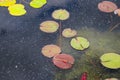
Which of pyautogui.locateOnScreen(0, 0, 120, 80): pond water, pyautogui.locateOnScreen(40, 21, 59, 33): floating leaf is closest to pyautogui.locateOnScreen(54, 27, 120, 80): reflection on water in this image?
pyautogui.locateOnScreen(0, 0, 120, 80): pond water

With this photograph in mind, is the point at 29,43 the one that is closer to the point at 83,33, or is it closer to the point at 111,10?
the point at 83,33

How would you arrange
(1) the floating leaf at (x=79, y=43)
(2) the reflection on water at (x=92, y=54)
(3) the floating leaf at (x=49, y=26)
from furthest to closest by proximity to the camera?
(3) the floating leaf at (x=49, y=26)
(1) the floating leaf at (x=79, y=43)
(2) the reflection on water at (x=92, y=54)

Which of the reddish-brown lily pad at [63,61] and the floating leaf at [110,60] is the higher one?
the floating leaf at [110,60]

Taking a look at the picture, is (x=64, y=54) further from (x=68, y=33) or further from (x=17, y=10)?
(x=17, y=10)

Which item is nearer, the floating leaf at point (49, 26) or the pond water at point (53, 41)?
the pond water at point (53, 41)

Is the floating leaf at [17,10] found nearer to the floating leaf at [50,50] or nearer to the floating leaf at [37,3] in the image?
the floating leaf at [37,3]

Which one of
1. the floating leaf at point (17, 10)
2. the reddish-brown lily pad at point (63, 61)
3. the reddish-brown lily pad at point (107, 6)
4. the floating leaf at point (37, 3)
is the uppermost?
the reddish-brown lily pad at point (107, 6)

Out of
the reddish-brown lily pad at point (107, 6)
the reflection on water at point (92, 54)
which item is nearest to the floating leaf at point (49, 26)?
the reflection on water at point (92, 54)
